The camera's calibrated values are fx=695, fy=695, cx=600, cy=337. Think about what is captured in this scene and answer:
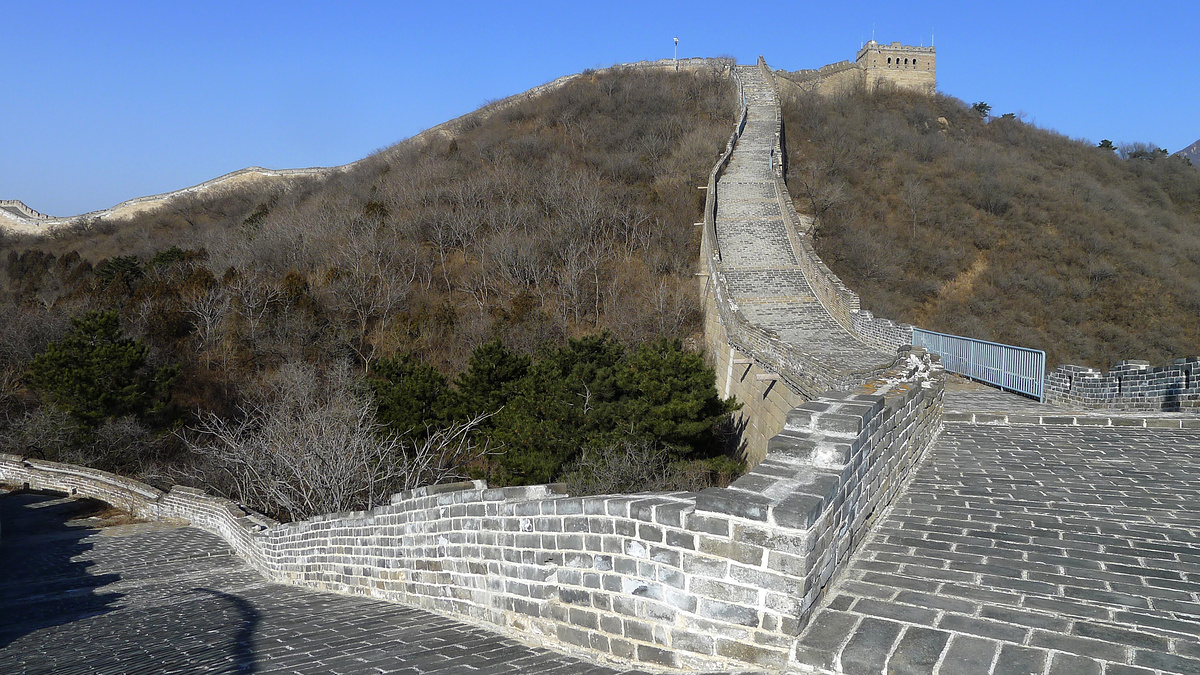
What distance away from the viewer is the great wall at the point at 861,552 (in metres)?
3.15

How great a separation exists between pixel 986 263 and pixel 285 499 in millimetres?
28981

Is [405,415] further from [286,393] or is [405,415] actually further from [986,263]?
[986,263]

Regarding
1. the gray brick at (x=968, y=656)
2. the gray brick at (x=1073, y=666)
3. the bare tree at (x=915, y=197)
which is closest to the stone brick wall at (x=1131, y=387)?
the gray brick at (x=1073, y=666)

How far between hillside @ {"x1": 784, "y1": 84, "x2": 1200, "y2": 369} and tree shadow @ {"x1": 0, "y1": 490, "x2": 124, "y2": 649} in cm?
2367

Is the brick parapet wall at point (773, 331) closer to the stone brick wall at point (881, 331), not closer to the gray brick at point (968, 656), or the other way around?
the stone brick wall at point (881, 331)

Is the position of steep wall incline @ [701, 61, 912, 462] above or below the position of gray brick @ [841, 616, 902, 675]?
above

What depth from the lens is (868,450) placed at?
14.4 ft

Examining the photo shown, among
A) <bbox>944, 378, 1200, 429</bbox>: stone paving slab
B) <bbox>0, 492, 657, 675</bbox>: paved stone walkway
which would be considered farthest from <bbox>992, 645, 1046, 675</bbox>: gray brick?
<bbox>944, 378, 1200, 429</bbox>: stone paving slab

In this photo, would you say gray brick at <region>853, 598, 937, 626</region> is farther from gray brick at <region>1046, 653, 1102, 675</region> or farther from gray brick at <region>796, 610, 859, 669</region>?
gray brick at <region>1046, 653, 1102, 675</region>

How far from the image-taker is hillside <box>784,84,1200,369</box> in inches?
1058

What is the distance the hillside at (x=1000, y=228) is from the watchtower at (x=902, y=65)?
7.62ft

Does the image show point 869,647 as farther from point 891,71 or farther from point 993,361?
point 891,71

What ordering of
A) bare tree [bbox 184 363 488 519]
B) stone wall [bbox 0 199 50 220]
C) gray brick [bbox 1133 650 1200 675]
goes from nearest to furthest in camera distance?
1. gray brick [bbox 1133 650 1200 675]
2. bare tree [bbox 184 363 488 519]
3. stone wall [bbox 0 199 50 220]

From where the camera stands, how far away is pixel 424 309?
26797 mm
